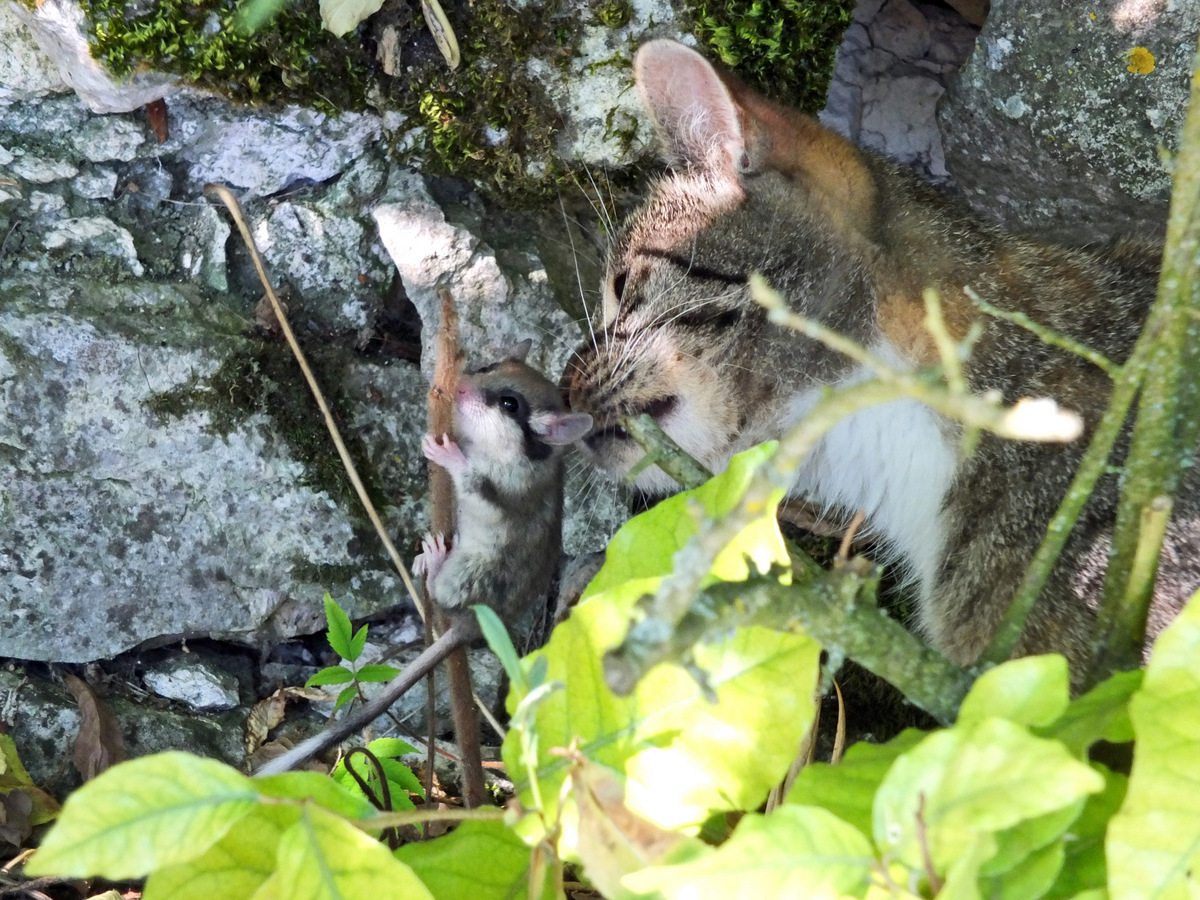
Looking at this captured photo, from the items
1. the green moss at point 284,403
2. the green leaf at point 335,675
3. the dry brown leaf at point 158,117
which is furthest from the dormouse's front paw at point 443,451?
the dry brown leaf at point 158,117

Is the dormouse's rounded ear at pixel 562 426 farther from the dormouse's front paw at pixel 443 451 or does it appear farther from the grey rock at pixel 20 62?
the grey rock at pixel 20 62

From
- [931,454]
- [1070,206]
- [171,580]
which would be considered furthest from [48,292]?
[1070,206]

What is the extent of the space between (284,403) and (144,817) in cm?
186

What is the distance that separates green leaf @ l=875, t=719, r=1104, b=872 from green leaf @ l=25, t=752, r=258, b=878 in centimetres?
68

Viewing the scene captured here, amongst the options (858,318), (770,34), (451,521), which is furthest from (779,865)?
(770,34)

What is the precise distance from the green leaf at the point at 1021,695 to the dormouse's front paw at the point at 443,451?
1.67 m

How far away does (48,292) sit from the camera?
9.02 ft

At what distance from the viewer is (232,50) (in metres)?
2.73

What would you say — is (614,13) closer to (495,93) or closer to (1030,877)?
(495,93)

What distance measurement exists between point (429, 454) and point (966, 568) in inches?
49.0

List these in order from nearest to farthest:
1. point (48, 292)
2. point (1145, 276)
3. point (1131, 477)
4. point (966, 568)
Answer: point (1131, 477)
point (966, 568)
point (1145, 276)
point (48, 292)

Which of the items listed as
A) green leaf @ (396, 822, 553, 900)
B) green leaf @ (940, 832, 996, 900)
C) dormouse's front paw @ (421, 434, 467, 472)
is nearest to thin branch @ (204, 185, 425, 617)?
dormouse's front paw @ (421, 434, 467, 472)

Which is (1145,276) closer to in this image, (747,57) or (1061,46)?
(1061,46)

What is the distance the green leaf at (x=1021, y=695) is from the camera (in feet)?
3.67
